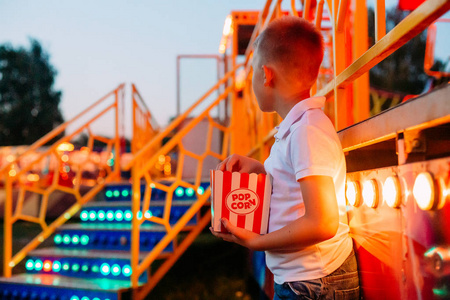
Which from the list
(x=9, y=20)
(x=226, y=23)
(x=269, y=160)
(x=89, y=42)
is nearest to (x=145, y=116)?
(x=226, y=23)

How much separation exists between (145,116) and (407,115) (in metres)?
6.25

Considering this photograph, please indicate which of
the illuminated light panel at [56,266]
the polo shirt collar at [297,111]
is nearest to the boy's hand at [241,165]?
the polo shirt collar at [297,111]

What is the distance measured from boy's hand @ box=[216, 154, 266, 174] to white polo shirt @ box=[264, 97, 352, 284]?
0.52ft

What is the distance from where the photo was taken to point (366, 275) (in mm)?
1153

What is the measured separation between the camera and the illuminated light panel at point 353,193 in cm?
124

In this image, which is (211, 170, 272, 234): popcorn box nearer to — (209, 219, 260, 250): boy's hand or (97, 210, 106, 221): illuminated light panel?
(209, 219, 260, 250): boy's hand

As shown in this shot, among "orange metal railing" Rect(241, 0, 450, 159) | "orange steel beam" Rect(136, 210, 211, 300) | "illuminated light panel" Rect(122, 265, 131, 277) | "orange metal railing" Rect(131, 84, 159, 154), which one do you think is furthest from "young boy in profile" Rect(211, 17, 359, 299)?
"orange metal railing" Rect(131, 84, 159, 154)

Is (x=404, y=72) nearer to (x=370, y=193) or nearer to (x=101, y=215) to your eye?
(x=101, y=215)

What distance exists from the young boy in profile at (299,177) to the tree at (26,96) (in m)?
35.1

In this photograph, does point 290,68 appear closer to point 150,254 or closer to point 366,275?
point 366,275

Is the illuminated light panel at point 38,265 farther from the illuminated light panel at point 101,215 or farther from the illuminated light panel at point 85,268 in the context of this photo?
the illuminated light panel at point 101,215

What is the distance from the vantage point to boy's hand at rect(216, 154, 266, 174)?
4.28ft

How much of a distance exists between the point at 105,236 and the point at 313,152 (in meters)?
3.51

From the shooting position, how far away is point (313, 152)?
0.96m
